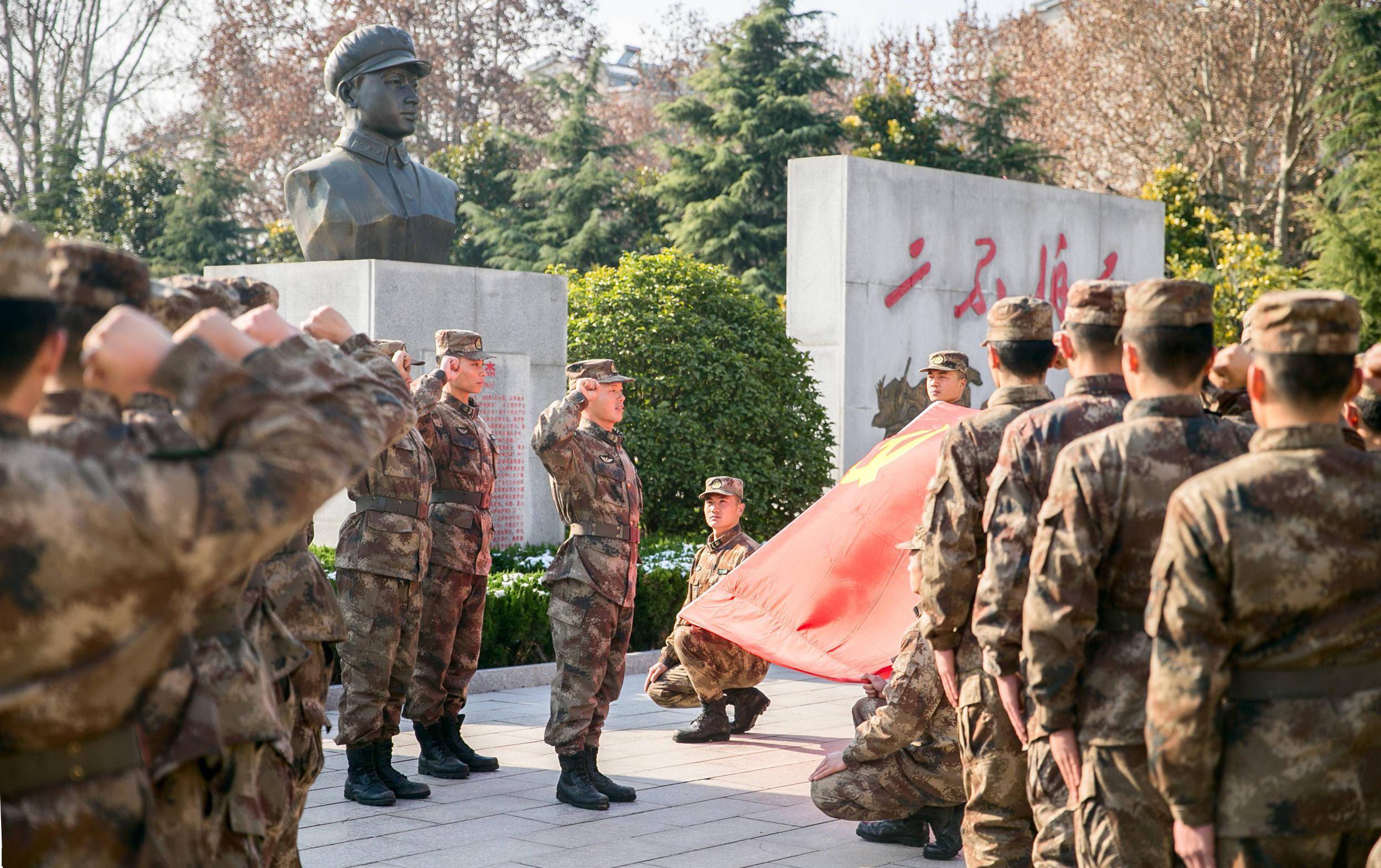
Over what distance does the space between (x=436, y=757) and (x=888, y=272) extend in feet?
27.3

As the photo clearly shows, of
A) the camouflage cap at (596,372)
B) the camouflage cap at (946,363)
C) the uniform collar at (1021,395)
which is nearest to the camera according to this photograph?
the uniform collar at (1021,395)

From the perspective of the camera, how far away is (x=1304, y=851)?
9.96 feet

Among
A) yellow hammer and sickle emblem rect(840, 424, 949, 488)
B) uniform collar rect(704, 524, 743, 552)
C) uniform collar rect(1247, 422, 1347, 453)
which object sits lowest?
uniform collar rect(704, 524, 743, 552)

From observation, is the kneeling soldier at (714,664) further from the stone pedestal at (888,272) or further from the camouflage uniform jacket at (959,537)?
the stone pedestal at (888,272)

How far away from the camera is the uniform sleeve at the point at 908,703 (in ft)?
18.4

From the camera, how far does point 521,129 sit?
31281 millimetres

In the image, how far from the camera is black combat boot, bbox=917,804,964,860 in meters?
5.80

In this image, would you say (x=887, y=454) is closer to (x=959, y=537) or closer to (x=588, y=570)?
(x=588, y=570)

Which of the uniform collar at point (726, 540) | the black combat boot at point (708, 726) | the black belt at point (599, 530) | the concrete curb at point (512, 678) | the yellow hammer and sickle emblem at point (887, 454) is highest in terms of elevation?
the yellow hammer and sickle emblem at point (887, 454)

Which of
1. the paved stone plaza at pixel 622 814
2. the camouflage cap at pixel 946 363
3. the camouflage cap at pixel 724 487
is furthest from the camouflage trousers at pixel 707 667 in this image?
the camouflage cap at pixel 946 363

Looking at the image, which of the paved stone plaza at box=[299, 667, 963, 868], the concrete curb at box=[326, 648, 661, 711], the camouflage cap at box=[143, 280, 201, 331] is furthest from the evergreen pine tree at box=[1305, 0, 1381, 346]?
the camouflage cap at box=[143, 280, 201, 331]

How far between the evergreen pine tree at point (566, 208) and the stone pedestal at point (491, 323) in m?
15.0

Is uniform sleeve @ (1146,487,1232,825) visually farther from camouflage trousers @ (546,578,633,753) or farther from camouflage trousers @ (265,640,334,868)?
camouflage trousers @ (546,578,633,753)

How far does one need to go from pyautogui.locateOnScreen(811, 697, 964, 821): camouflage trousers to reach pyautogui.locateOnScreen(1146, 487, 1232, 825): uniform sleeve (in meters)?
2.70
